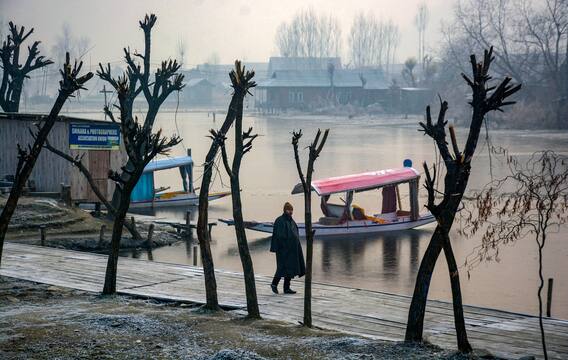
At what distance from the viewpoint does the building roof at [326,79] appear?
125250mm

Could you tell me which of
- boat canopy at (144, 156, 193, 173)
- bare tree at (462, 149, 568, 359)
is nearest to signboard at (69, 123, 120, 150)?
boat canopy at (144, 156, 193, 173)

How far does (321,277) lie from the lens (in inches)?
1011

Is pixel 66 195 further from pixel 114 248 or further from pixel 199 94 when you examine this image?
pixel 199 94

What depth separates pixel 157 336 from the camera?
42.0ft

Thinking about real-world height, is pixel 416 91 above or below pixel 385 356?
above

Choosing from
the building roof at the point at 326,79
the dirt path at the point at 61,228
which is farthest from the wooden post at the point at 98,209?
the building roof at the point at 326,79

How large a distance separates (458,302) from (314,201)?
30200 millimetres

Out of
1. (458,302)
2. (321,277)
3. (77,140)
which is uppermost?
(77,140)

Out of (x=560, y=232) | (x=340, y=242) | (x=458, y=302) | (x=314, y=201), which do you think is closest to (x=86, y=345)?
(x=458, y=302)

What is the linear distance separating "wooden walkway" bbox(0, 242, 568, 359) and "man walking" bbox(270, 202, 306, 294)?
440 mm

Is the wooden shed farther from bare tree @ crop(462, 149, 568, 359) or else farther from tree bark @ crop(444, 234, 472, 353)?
tree bark @ crop(444, 234, 472, 353)

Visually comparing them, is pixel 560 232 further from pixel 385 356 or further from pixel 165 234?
pixel 385 356

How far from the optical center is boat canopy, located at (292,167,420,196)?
32.6m

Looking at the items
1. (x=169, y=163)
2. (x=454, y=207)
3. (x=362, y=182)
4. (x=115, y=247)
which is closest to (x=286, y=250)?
(x=115, y=247)
